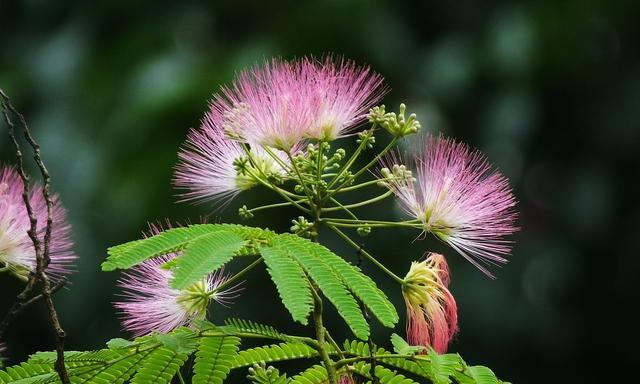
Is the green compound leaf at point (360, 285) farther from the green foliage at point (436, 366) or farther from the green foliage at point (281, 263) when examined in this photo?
the green foliage at point (436, 366)

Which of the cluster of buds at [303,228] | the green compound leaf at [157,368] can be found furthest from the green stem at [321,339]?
the green compound leaf at [157,368]

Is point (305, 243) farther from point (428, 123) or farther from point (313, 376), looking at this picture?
point (428, 123)

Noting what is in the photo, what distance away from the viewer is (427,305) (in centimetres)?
243

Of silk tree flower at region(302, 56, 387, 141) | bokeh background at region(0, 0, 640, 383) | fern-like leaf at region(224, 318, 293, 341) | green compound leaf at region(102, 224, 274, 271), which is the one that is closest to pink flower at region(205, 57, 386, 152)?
silk tree flower at region(302, 56, 387, 141)

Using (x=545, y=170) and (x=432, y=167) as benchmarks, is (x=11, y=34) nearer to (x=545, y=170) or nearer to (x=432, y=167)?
(x=545, y=170)

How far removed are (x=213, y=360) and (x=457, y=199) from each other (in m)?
0.56

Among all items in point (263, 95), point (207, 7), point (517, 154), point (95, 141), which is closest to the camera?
point (263, 95)

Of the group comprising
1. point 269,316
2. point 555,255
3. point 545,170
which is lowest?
A: point 269,316

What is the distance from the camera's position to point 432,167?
247 cm

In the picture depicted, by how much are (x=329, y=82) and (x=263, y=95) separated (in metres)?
0.13

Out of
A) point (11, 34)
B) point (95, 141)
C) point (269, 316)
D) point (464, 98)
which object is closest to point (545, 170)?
point (464, 98)

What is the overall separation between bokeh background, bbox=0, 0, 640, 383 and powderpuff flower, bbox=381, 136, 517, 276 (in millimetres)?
3032

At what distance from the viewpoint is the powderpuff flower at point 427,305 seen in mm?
2424

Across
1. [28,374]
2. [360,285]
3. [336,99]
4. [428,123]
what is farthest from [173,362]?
[428,123]
